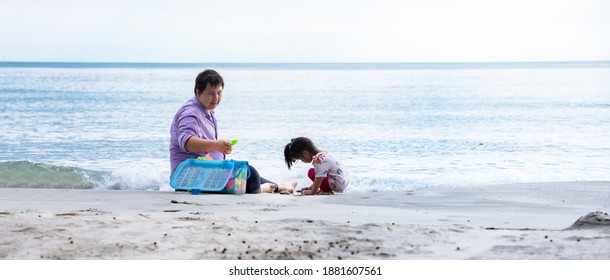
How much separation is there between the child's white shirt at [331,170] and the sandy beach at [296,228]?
0.49 metres

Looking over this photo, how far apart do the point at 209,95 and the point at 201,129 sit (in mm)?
323

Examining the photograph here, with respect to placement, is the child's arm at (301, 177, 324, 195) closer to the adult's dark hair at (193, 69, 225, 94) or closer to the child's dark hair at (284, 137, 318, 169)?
the child's dark hair at (284, 137, 318, 169)

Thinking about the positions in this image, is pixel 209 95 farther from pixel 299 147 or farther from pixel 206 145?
pixel 299 147

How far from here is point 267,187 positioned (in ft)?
25.8

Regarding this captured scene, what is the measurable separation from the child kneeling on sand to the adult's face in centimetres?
92

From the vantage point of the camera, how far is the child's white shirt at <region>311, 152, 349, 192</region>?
25.2ft

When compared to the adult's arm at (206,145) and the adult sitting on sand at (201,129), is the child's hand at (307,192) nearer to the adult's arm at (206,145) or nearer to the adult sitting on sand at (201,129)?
the adult sitting on sand at (201,129)

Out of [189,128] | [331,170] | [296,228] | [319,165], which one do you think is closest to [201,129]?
[189,128]

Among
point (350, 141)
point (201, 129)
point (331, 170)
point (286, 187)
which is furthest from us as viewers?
point (350, 141)

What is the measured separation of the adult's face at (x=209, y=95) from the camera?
7.27 metres

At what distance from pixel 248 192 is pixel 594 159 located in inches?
320

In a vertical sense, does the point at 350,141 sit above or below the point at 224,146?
below

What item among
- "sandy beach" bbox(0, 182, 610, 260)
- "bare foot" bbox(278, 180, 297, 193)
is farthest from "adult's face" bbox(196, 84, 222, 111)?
"bare foot" bbox(278, 180, 297, 193)

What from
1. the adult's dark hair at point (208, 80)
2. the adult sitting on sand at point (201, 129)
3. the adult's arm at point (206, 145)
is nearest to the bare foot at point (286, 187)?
the adult sitting on sand at point (201, 129)
